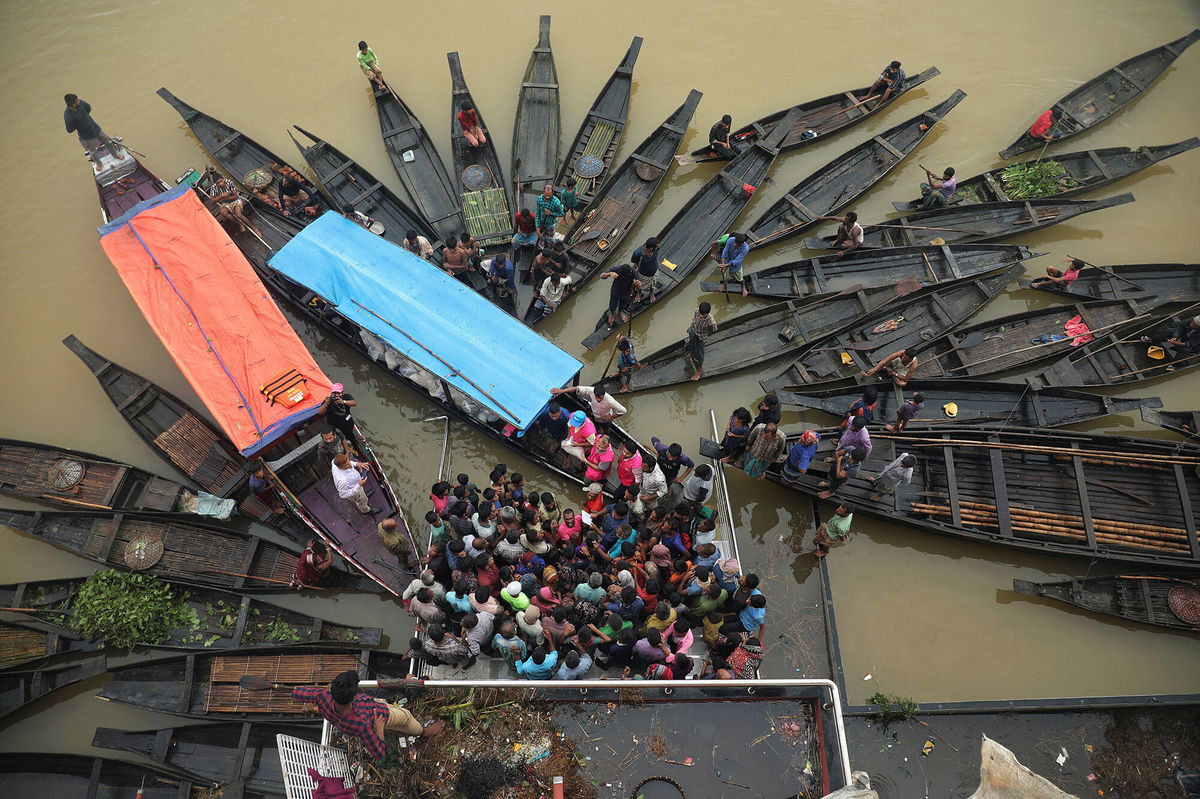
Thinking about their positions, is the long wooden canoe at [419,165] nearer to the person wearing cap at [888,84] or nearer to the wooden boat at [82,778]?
the person wearing cap at [888,84]

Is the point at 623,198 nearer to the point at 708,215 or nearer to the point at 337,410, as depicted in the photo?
the point at 708,215

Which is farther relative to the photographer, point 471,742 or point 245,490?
point 245,490

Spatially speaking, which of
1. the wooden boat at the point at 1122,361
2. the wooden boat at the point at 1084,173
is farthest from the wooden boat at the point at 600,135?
the wooden boat at the point at 1122,361

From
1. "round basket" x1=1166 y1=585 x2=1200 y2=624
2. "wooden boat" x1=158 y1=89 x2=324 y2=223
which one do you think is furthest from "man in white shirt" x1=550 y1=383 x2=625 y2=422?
"round basket" x1=1166 y1=585 x2=1200 y2=624

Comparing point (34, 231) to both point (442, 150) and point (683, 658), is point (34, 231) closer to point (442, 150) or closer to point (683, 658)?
point (442, 150)

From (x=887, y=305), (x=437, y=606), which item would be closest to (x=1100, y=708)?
(x=887, y=305)

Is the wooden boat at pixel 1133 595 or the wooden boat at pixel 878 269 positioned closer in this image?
the wooden boat at pixel 1133 595

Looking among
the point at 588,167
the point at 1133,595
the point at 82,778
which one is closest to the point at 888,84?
the point at 588,167
